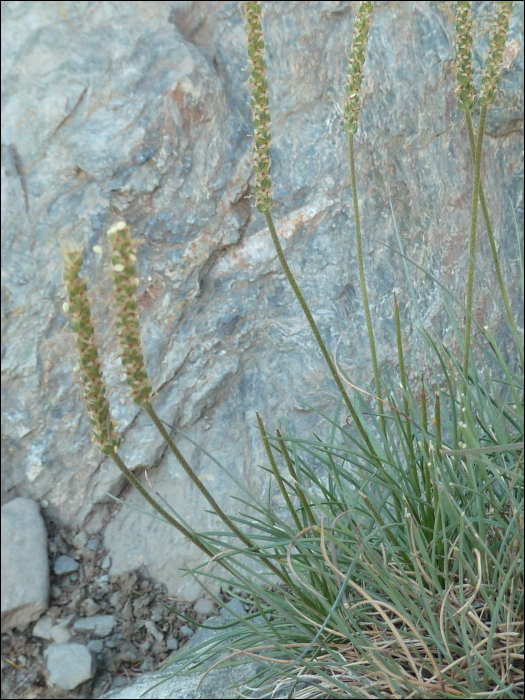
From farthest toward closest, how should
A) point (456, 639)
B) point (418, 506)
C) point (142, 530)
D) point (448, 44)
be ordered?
point (142, 530)
point (448, 44)
point (418, 506)
point (456, 639)

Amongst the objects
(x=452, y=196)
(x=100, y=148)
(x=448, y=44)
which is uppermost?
(x=100, y=148)

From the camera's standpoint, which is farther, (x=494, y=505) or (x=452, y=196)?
(x=452, y=196)

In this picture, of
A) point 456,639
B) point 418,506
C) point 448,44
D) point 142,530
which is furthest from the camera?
point 142,530

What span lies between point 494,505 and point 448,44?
1480mm

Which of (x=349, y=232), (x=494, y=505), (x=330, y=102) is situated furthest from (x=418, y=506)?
(x=330, y=102)

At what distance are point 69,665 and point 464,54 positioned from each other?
189 cm

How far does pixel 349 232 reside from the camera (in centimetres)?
205

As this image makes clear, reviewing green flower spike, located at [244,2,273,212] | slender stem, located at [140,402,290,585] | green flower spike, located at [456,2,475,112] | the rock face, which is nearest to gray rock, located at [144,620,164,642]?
the rock face

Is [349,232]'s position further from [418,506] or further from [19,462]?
[19,462]

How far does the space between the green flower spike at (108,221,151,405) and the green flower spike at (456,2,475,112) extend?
2.05ft

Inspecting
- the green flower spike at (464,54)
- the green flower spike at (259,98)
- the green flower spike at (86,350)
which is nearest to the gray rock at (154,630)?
the green flower spike at (86,350)

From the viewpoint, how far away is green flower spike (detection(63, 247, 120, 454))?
749 mm

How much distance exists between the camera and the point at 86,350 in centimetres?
78

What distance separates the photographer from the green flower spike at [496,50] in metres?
0.97
